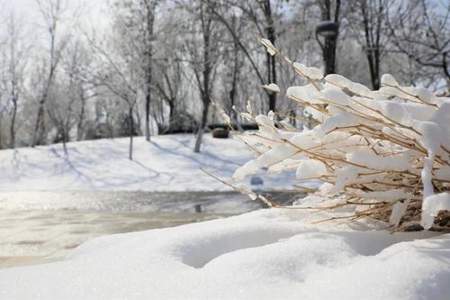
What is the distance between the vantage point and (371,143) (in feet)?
3.76

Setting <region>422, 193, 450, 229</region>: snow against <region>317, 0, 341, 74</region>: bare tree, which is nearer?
<region>422, 193, 450, 229</region>: snow

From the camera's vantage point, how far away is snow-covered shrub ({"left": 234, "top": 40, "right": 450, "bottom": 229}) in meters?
0.98

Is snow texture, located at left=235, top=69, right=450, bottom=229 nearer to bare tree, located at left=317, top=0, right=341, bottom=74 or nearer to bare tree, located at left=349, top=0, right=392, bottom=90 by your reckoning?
bare tree, located at left=317, top=0, right=341, bottom=74

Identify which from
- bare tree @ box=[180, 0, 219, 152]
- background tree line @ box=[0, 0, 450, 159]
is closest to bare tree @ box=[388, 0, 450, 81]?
background tree line @ box=[0, 0, 450, 159]

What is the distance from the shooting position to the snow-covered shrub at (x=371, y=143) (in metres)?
0.98

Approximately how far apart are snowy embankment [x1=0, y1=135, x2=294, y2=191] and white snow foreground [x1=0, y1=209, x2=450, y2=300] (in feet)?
33.6

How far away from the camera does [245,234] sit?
3.67 feet

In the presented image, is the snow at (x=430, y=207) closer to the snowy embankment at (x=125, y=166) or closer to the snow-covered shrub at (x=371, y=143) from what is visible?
the snow-covered shrub at (x=371, y=143)

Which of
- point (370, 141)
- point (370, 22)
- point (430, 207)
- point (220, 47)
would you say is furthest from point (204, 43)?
point (430, 207)

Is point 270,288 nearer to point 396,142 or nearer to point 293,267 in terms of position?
point 293,267

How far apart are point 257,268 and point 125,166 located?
15064 millimetres

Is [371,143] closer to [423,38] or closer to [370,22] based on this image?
[423,38]

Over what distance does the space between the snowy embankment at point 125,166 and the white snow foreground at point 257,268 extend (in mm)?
10239

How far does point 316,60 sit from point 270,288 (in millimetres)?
26051
